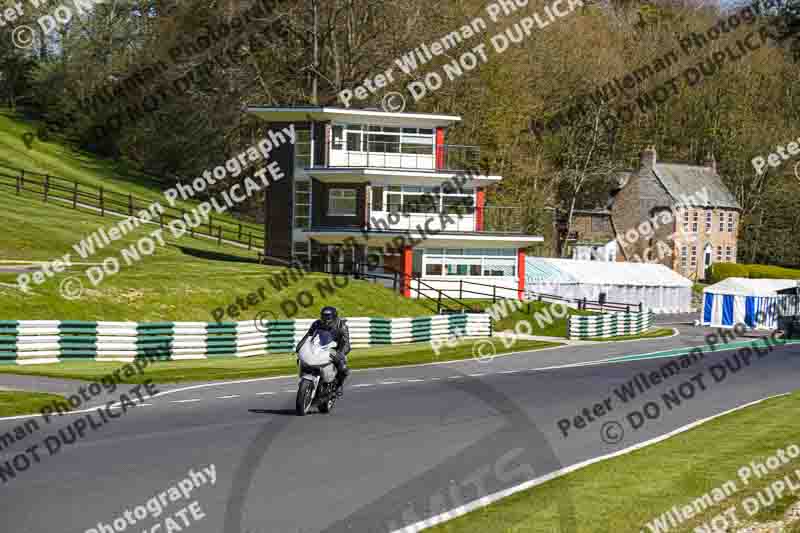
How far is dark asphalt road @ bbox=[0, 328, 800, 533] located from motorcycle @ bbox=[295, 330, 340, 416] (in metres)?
0.31

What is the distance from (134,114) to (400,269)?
36.1m

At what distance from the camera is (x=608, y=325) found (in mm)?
52969

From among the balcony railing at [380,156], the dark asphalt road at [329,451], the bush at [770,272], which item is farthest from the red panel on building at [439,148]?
the bush at [770,272]

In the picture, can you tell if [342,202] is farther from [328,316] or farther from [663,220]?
[663,220]

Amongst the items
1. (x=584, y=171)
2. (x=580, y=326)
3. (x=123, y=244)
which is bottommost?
(x=580, y=326)

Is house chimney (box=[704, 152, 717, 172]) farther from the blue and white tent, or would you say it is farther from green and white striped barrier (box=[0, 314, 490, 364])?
green and white striped barrier (box=[0, 314, 490, 364])

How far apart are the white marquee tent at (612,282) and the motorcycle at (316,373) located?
162 feet

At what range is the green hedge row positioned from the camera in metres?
91.1

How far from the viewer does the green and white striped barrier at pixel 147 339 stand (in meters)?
29.1

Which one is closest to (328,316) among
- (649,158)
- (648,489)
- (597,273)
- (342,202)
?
(648,489)

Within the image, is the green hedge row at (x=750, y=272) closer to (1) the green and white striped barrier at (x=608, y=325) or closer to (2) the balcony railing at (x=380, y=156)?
(1) the green and white striped barrier at (x=608, y=325)

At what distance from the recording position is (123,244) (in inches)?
2149

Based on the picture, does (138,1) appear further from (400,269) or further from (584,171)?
(400,269)

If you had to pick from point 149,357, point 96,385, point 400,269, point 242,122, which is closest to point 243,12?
point 242,122
